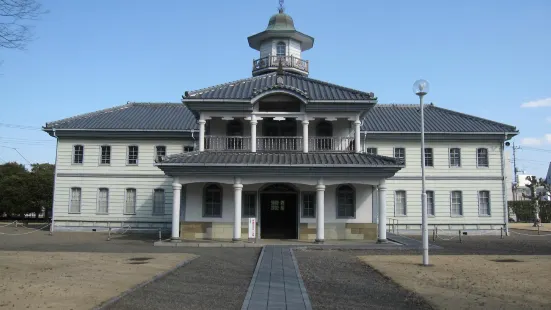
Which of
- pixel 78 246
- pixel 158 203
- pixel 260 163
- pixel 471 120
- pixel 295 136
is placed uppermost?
pixel 471 120

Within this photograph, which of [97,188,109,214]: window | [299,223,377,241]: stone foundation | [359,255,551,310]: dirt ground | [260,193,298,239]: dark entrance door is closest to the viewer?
[359,255,551,310]: dirt ground

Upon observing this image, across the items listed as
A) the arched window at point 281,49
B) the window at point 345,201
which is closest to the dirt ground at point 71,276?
the window at point 345,201

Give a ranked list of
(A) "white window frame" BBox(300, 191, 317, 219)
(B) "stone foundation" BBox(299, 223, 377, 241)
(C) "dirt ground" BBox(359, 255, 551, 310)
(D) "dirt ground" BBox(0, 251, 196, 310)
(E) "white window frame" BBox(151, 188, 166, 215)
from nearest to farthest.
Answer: (D) "dirt ground" BBox(0, 251, 196, 310)
(C) "dirt ground" BBox(359, 255, 551, 310)
(B) "stone foundation" BBox(299, 223, 377, 241)
(A) "white window frame" BBox(300, 191, 317, 219)
(E) "white window frame" BBox(151, 188, 166, 215)

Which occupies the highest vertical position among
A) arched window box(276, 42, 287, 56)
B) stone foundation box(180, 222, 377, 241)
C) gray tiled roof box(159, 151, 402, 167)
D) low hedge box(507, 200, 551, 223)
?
arched window box(276, 42, 287, 56)

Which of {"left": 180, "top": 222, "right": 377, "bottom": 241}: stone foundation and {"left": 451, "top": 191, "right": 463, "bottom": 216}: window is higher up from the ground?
{"left": 451, "top": 191, "right": 463, "bottom": 216}: window

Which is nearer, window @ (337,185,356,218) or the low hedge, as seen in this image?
window @ (337,185,356,218)

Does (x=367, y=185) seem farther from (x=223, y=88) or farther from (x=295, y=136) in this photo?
(x=223, y=88)

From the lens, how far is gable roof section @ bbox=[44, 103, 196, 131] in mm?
30844

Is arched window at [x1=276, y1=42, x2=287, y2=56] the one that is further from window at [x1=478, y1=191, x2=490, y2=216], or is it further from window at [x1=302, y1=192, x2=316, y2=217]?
window at [x1=478, y1=191, x2=490, y2=216]

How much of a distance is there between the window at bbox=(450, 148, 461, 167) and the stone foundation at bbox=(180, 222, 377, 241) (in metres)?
10.6

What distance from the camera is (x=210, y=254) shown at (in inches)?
711

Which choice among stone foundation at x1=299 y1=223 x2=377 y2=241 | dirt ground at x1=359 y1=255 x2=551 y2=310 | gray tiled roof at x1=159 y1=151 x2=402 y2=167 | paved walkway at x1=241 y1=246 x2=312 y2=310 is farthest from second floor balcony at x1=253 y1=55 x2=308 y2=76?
paved walkway at x1=241 y1=246 x2=312 y2=310

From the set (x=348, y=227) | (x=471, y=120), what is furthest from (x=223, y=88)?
(x=471, y=120)

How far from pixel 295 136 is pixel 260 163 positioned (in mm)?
3483
